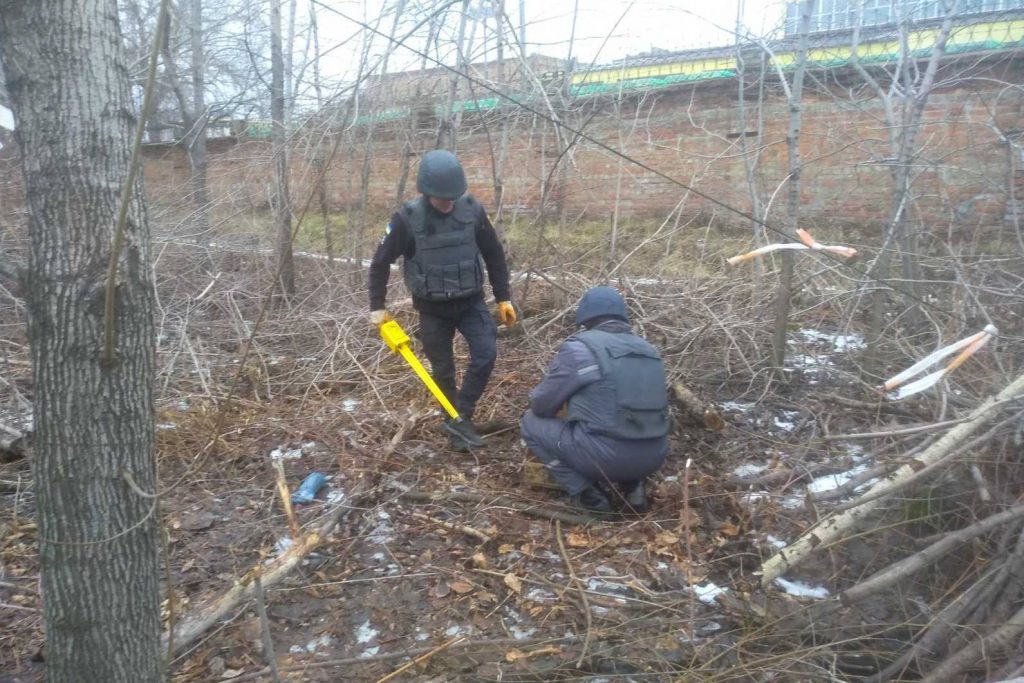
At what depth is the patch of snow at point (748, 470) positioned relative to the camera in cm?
418

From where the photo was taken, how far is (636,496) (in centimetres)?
385

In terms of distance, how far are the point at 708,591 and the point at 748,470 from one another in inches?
44.9

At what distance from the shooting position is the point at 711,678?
268cm

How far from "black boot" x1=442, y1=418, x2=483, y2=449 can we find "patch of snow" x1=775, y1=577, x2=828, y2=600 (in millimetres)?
1892

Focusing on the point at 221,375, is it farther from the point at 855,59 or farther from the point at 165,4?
the point at 855,59

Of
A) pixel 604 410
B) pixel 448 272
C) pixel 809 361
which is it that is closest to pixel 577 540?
pixel 604 410

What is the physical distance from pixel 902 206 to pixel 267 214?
5.61 meters

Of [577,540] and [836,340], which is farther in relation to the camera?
[836,340]

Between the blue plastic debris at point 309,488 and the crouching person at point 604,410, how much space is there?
1.21 meters

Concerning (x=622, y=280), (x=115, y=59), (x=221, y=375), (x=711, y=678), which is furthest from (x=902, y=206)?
(x=221, y=375)

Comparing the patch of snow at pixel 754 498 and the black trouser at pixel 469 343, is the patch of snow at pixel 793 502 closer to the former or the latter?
the patch of snow at pixel 754 498

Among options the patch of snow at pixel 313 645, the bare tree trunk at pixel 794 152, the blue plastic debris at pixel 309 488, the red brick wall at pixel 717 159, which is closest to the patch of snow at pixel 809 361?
the bare tree trunk at pixel 794 152

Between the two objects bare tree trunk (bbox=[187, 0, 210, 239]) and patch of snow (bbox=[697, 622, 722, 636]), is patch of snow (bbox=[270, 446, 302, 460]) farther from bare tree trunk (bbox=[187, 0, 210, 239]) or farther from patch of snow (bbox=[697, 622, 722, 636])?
bare tree trunk (bbox=[187, 0, 210, 239])

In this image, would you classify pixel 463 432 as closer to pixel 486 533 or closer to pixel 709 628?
pixel 486 533
